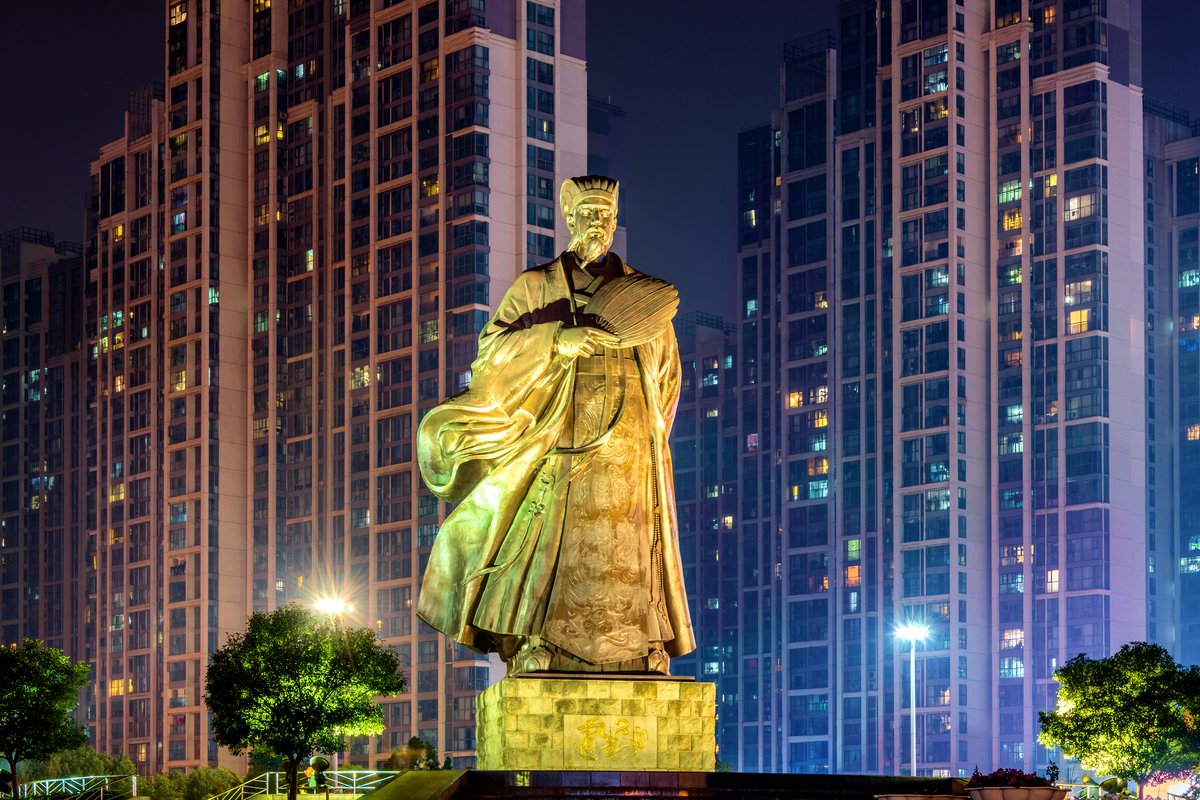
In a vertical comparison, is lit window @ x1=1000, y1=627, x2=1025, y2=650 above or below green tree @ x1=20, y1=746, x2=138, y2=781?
above

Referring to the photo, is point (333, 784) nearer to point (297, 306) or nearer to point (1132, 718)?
point (1132, 718)

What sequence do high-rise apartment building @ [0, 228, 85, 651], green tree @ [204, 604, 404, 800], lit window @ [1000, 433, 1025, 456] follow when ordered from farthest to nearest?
high-rise apartment building @ [0, 228, 85, 651] → lit window @ [1000, 433, 1025, 456] → green tree @ [204, 604, 404, 800]

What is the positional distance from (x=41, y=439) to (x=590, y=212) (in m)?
146

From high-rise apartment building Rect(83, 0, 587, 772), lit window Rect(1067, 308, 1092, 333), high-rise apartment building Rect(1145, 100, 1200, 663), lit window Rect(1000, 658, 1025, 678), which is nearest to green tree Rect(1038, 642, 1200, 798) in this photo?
high-rise apartment building Rect(83, 0, 587, 772)

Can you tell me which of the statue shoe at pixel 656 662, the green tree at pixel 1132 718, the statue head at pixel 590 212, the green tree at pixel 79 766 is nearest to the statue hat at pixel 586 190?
the statue head at pixel 590 212

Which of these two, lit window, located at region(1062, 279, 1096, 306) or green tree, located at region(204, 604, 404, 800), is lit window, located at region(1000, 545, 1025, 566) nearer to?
lit window, located at region(1062, 279, 1096, 306)

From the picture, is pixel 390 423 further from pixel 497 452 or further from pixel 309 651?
pixel 497 452

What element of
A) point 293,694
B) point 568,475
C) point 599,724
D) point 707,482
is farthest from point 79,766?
point 599,724

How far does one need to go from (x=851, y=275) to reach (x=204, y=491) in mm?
51057

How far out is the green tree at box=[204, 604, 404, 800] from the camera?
55219 millimetres

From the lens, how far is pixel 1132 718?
52719 mm

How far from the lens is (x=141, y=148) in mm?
130250

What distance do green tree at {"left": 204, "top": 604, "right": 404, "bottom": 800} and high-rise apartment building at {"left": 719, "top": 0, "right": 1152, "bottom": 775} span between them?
60532mm

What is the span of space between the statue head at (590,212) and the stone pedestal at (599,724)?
530 cm
